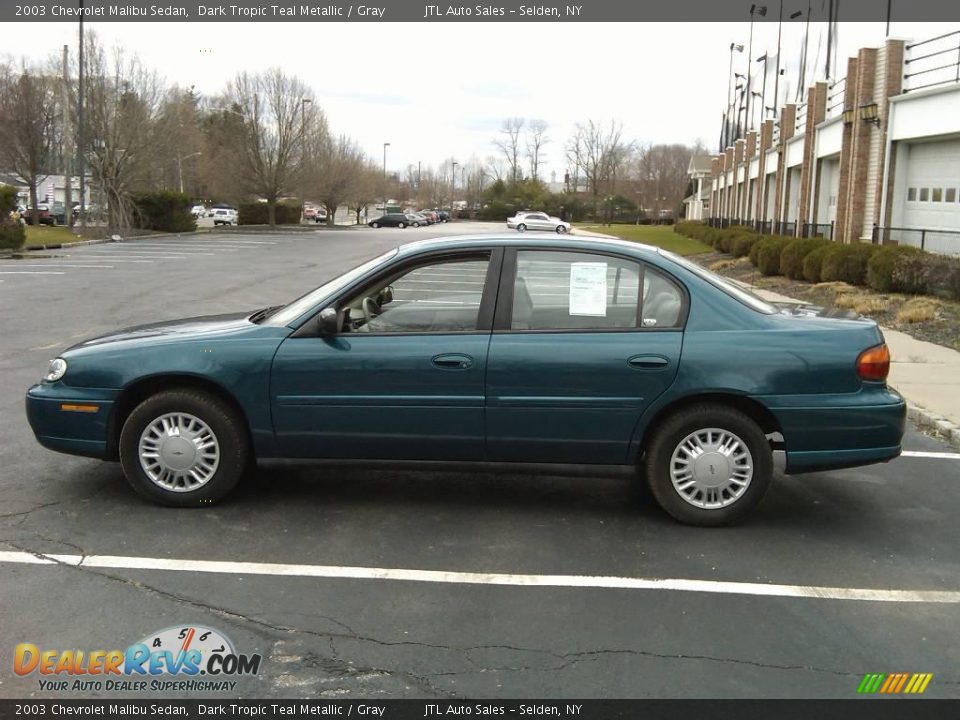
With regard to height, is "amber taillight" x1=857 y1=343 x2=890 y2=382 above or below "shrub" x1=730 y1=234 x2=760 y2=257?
below

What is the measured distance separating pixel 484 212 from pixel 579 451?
370 ft

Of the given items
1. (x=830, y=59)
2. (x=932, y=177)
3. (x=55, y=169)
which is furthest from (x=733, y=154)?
(x=55, y=169)

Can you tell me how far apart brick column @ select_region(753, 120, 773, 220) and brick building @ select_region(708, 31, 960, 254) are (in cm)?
986

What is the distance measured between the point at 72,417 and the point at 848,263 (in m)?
17.2

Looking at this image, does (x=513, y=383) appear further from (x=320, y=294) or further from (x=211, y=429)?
(x=211, y=429)

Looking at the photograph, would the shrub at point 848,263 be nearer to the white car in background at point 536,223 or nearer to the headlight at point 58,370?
the headlight at point 58,370

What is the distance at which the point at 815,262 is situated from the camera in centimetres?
2041

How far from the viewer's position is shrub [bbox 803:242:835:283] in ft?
66.3

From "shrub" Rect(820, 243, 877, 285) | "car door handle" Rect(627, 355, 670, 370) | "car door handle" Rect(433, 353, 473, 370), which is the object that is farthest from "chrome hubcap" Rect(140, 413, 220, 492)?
"shrub" Rect(820, 243, 877, 285)

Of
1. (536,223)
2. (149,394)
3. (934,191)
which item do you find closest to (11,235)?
(934,191)

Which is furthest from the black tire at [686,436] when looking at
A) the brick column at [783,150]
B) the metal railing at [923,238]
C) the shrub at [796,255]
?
the brick column at [783,150]

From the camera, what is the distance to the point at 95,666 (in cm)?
351

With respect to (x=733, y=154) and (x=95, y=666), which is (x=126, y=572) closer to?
(x=95, y=666)
